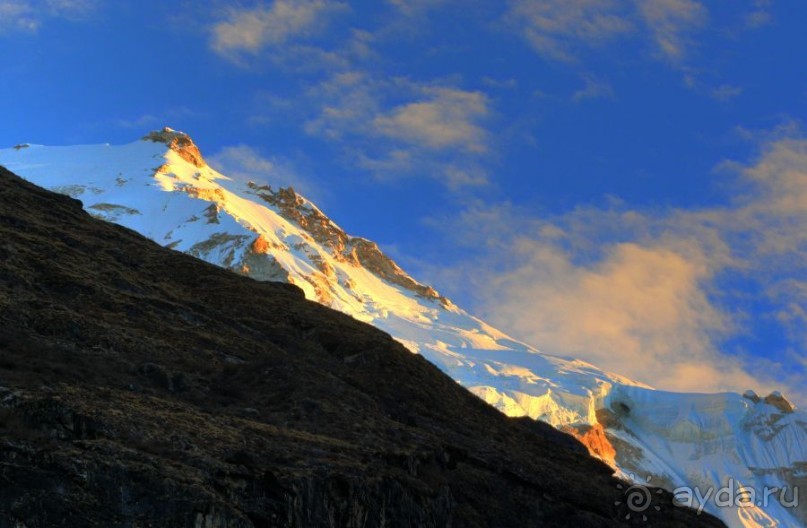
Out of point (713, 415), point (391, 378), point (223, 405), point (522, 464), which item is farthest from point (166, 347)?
point (713, 415)

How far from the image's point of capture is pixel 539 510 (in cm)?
2502

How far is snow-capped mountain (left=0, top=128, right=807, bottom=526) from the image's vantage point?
12888 centimetres

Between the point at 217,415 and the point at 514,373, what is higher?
the point at 514,373

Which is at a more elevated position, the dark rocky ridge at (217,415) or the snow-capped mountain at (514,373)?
the snow-capped mountain at (514,373)

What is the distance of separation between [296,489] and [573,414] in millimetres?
116373

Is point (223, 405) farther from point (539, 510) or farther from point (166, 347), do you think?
point (539, 510)

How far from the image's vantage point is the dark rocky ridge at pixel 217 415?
50.6 ft

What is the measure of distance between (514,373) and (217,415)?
115 meters

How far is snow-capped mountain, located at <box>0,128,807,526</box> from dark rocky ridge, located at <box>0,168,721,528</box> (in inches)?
3370

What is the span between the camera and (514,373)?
13438 centimetres

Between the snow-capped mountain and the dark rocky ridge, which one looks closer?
the dark rocky ridge

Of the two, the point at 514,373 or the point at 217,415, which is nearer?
the point at 217,415

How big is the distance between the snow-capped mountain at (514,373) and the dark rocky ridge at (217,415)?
85597 millimetres

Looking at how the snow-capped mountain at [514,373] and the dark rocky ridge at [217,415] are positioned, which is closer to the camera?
the dark rocky ridge at [217,415]
